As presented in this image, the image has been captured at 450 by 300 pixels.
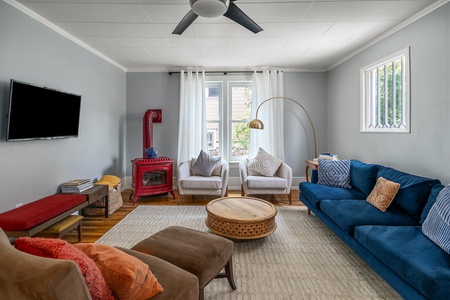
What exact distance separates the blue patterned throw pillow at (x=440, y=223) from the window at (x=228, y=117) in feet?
11.6

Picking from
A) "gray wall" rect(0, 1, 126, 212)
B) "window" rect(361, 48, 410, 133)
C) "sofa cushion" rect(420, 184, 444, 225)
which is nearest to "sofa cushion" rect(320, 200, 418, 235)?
"sofa cushion" rect(420, 184, 444, 225)

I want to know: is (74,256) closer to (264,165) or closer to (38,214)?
(38,214)

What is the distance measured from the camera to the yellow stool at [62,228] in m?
2.37

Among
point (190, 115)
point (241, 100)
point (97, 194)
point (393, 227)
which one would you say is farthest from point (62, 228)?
point (241, 100)

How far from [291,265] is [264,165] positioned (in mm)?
2198

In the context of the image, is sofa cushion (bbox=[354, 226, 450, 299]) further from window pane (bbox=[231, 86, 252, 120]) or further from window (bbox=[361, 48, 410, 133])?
window pane (bbox=[231, 86, 252, 120])

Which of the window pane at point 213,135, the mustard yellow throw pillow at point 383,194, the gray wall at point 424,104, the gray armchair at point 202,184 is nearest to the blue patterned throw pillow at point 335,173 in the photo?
the gray wall at point 424,104

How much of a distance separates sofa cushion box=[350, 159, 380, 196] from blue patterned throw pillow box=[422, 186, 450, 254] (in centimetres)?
99

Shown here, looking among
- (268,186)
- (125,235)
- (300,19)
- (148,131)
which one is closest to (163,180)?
(148,131)

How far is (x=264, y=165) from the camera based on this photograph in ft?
13.9

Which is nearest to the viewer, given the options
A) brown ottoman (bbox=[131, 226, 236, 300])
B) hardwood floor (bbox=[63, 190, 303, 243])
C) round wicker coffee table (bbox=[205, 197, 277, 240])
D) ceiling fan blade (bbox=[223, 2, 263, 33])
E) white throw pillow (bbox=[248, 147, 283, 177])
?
brown ottoman (bbox=[131, 226, 236, 300])

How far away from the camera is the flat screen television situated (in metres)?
2.28

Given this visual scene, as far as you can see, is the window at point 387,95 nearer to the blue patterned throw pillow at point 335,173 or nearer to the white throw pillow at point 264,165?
the blue patterned throw pillow at point 335,173

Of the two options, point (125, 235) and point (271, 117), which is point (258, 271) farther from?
point (271, 117)
